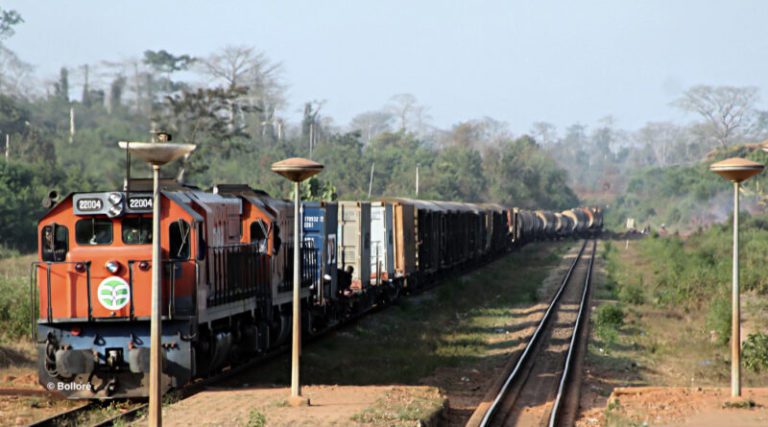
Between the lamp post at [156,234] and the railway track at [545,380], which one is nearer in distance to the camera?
the lamp post at [156,234]

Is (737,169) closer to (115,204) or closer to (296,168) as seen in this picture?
(296,168)

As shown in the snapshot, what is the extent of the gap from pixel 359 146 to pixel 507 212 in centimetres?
3536

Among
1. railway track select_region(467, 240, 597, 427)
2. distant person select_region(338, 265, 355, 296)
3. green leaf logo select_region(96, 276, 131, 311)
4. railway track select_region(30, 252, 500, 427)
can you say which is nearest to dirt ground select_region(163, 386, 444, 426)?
railway track select_region(30, 252, 500, 427)

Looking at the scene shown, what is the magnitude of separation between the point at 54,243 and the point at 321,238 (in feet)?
30.5

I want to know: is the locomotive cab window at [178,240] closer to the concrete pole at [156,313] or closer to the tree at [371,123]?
the concrete pole at [156,313]

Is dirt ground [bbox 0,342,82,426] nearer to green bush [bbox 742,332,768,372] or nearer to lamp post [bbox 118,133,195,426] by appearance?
lamp post [bbox 118,133,195,426]

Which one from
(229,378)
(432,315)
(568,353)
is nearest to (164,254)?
(229,378)

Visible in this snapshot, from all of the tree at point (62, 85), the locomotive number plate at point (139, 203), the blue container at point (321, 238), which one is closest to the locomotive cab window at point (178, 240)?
the locomotive number plate at point (139, 203)

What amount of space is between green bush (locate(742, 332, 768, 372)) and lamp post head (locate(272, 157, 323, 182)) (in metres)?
11.4

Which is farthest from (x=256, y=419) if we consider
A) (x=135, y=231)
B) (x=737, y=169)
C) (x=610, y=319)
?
(x=610, y=319)

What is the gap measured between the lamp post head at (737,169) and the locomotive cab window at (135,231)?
814cm

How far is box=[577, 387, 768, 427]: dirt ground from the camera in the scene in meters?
14.1

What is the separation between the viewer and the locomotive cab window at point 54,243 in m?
15.3

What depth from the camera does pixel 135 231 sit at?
15250 mm
